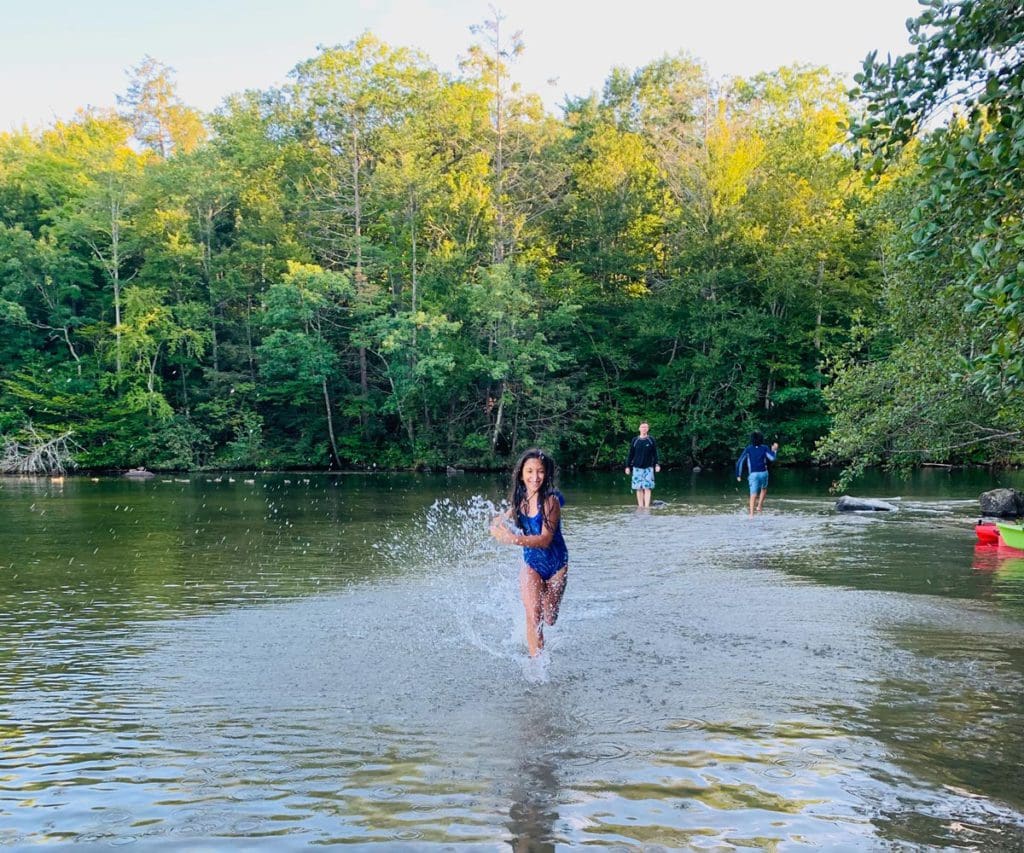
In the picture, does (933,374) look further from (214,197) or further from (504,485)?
(214,197)

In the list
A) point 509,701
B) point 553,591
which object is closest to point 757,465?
point 553,591

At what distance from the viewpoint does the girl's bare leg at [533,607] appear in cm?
752

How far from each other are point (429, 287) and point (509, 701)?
35092 millimetres

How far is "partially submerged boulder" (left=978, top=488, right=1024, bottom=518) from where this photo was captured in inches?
735

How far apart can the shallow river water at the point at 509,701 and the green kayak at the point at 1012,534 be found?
666 millimetres

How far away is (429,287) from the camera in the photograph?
40.5 metres

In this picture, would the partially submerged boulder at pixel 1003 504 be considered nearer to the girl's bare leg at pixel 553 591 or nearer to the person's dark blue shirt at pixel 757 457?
the person's dark blue shirt at pixel 757 457

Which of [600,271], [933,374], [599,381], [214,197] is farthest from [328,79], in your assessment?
[933,374]

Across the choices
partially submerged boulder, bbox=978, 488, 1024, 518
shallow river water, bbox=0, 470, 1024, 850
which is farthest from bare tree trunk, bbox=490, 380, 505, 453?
shallow river water, bbox=0, 470, 1024, 850

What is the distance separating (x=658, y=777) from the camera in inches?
203

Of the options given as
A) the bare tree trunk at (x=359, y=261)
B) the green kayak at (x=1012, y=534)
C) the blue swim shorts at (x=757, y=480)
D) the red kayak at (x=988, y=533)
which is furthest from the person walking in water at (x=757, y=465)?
the bare tree trunk at (x=359, y=261)

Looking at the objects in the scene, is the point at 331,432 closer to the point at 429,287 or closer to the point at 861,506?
the point at 429,287

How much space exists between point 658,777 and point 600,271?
133ft

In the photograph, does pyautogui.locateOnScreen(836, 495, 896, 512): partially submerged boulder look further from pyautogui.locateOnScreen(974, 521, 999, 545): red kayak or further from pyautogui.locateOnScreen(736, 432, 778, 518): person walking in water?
pyautogui.locateOnScreen(974, 521, 999, 545): red kayak
